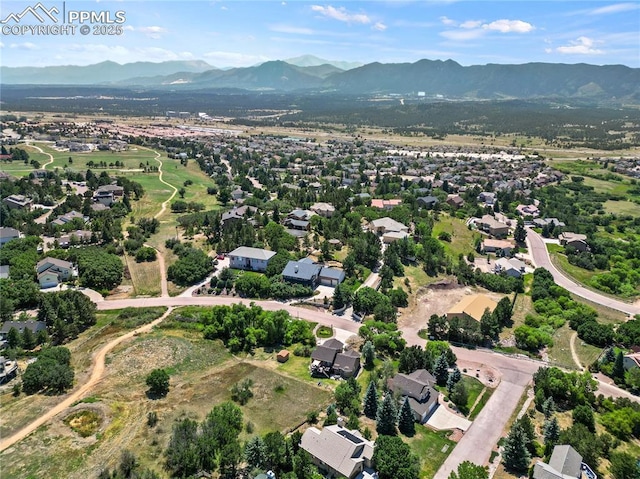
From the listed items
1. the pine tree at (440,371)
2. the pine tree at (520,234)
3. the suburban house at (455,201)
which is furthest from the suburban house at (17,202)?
the pine tree at (520,234)

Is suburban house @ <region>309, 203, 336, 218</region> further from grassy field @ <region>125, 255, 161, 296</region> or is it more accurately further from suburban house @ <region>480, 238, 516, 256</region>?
grassy field @ <region>125, 255, 161, 296</region>

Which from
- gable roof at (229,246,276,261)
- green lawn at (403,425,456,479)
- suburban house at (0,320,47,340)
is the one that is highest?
gable roof at (229,246,276,261)

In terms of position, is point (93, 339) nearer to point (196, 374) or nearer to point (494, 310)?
point (196, 374)

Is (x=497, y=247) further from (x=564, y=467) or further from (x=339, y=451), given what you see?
(x=339, y=451)

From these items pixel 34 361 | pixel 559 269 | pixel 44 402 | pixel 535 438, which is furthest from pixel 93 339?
pixel 559 269

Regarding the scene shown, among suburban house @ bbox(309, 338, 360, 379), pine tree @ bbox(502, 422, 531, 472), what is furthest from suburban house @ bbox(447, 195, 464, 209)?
pine tree @ bbox(502, 422, 531, 472)

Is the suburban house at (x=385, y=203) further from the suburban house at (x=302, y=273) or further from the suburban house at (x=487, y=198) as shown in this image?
the suburban house at (x=302, y=273)

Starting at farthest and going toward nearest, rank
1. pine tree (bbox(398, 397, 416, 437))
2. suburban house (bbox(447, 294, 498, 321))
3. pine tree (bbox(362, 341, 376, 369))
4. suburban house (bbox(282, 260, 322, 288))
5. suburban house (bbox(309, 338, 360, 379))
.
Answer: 1. suburban house (bbox(282, 260, 322, 288))
2. suburban house (bbox(447, 294, 498, 321))
3. pine tree (bbox(362, 341, 376, 369))
4. suburban house (bbox(309, 338, 360, 379))
5. pine tree (bbox(398, 397, 416, 437))
